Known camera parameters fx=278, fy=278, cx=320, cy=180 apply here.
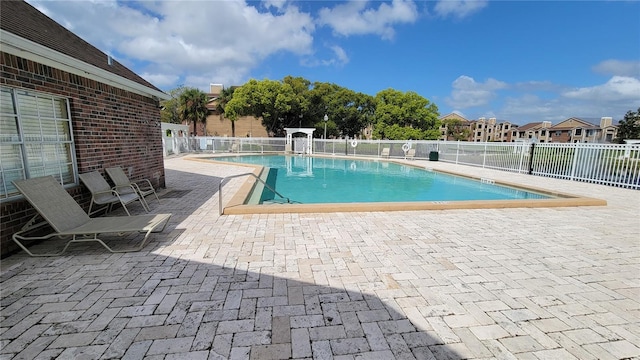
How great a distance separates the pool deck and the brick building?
1.14 meters

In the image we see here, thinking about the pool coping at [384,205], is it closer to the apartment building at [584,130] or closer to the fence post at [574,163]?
the fence post at [574,163]

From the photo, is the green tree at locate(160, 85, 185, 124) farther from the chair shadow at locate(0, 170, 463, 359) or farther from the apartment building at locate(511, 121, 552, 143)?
the apartment building at locate(511, 121, 552, 143)

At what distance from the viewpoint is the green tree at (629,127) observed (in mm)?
30861

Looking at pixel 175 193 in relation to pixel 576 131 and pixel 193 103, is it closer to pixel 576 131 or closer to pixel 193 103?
pixel 193 103

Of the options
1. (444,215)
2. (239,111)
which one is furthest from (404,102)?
(444,215)

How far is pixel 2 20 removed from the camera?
3.14 metres

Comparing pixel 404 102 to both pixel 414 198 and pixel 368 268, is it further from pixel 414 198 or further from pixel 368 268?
pixel 368 268

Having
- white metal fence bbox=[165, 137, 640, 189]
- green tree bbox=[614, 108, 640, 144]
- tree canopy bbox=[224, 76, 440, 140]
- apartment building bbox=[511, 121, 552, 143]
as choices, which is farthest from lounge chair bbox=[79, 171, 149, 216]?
apartment building bbox=[511, 121, 552, 143]

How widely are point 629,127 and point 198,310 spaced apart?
155 feet

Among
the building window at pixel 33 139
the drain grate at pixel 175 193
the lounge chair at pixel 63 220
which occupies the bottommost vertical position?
the drain grate at pixel 175 193

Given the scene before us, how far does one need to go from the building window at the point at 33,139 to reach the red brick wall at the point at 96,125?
5.0 inches

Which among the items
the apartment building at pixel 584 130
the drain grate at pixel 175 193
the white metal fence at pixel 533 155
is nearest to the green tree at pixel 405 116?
the white metal fence at pixel 533 155

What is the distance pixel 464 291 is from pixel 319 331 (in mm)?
1474

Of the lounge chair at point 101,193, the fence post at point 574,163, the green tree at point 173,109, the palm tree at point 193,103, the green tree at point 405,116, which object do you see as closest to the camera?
the lounge chair at point 101,193
